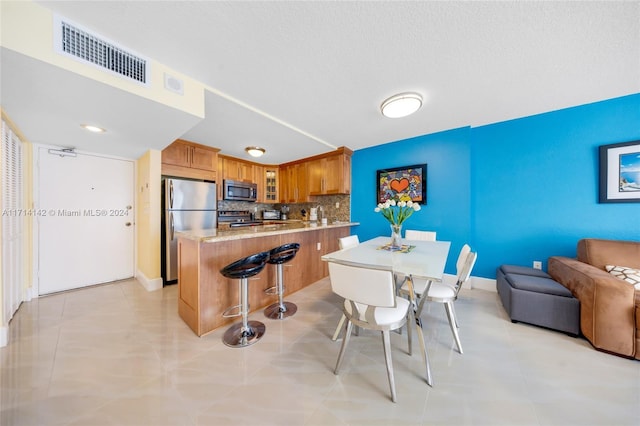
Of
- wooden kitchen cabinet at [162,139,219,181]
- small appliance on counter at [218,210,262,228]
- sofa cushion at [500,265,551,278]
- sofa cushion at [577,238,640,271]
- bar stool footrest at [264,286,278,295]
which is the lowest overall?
bar stool footrest at [264,286,278,295]

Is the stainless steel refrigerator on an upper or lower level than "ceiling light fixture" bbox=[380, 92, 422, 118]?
lower

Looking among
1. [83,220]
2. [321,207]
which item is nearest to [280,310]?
[321,207]

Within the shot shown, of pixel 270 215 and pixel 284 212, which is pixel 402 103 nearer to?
pixel 270 215

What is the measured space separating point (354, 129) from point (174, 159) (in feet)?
9.38

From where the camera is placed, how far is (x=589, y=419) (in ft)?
3.64

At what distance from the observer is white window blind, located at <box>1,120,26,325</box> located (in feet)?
6.23

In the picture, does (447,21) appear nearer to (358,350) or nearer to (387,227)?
(358,350)

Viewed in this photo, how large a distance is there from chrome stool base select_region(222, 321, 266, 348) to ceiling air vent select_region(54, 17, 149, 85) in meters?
2.21

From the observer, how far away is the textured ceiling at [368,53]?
49.6 inches

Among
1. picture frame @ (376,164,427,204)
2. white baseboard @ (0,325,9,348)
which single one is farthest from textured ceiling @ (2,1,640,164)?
white baseboard @ (0,325,9,348)

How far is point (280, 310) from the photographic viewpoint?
2314 millimetres

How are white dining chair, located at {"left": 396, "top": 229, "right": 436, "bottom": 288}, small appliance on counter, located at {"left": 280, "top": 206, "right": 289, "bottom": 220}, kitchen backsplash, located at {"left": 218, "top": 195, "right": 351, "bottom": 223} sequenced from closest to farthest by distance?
white dining chair, located at {"left": 396, "top": 229, "right": 436, "bottom": 288} < kitchen backsplash, located at {"left": 218, "top": 195, "right": 351, "bottom": 223} < small appliance on counter, located at {"left": 280, "top": 206, "right": 289, "bottom": 220}

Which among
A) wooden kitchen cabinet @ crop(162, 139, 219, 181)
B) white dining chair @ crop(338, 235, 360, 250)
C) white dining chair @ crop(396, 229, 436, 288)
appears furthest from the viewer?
wooden kitchen cabinet @ crop(162, 139, 219, 181)

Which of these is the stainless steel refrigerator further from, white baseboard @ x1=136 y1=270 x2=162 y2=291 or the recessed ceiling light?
the recessed ceiling light
